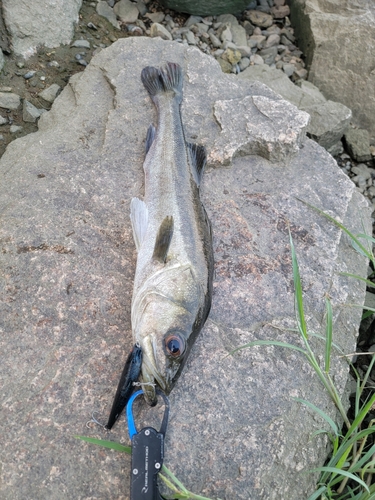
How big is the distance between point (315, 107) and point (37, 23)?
3.37 meters

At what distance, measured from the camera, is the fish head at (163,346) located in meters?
3.22

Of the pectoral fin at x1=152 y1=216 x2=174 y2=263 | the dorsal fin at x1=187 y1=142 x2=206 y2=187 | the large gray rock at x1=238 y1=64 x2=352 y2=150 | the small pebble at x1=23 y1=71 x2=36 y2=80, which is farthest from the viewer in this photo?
the large gray rock at x1=238 y1=64 x2=352 y2=150

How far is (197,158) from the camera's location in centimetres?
450

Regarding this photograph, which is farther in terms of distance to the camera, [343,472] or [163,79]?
[163,79]

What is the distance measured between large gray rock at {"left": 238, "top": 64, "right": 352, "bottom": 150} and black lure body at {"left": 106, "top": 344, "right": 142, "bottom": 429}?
395 centimetres

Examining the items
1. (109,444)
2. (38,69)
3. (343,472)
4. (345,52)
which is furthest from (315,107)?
(109,444)

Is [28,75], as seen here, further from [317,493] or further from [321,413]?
[317,493]

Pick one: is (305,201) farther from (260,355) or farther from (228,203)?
(260,355)

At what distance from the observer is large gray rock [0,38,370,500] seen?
3.22m

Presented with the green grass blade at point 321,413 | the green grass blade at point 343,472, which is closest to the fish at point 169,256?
the green grass blade at point 321,413

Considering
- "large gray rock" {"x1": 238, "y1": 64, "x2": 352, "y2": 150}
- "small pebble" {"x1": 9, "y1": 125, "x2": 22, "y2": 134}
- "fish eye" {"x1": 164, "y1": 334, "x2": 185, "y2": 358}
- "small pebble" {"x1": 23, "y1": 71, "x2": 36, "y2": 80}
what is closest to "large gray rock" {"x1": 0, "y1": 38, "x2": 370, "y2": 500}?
"fish eye" {"x1": 164, "y1": 334, "x2": 185, "y2": 358}

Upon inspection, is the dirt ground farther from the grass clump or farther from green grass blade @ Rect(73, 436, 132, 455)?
the grass clump

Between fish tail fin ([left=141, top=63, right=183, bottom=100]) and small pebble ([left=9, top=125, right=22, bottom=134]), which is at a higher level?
fish tail fin ([left=141, top=63, right=183, bottom=100])

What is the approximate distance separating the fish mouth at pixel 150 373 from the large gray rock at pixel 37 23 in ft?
14.4
